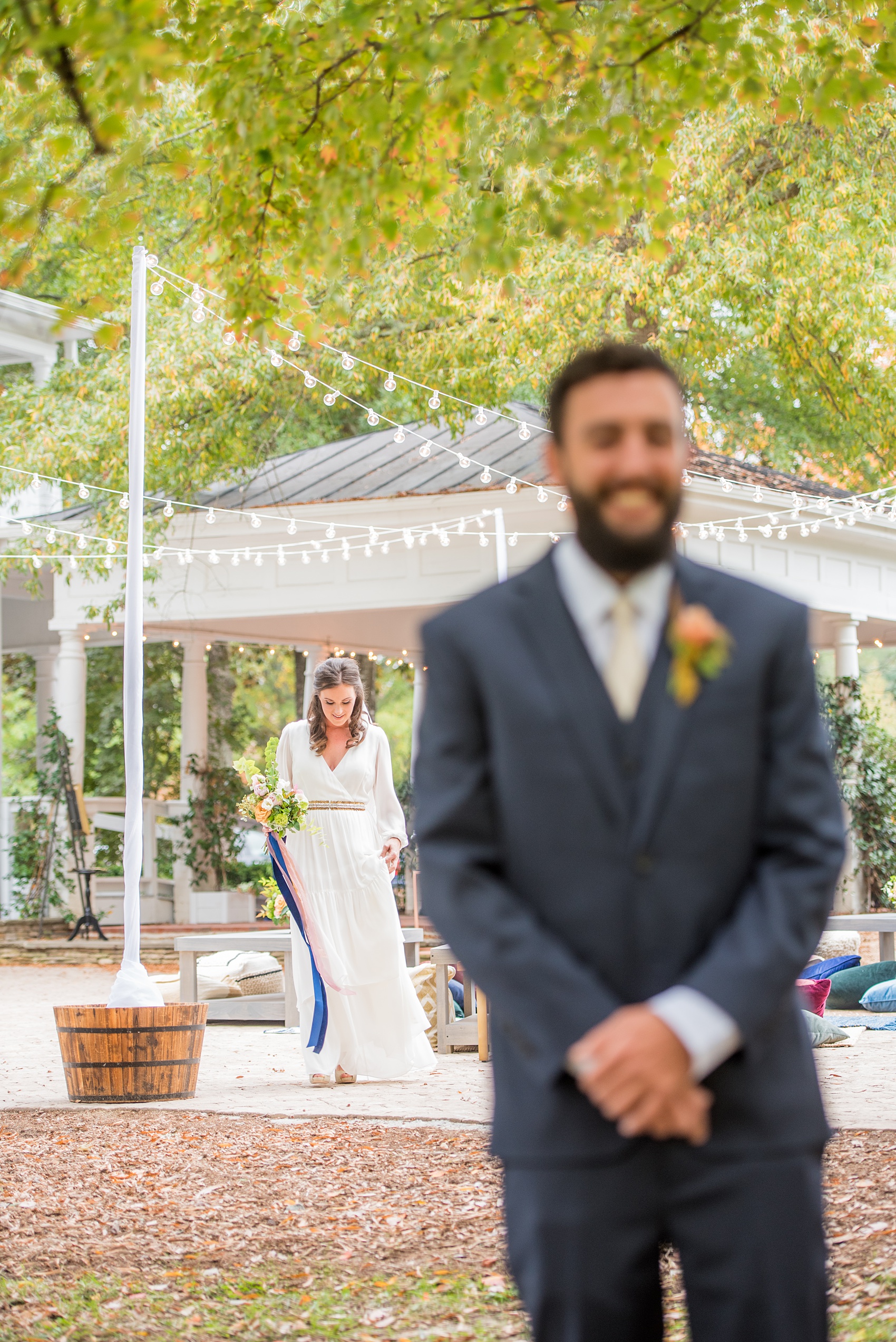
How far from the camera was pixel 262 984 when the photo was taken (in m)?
13.3

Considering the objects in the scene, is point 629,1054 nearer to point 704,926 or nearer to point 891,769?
point 704,926

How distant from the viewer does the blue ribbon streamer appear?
27.1ft

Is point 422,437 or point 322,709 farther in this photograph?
point 422,437

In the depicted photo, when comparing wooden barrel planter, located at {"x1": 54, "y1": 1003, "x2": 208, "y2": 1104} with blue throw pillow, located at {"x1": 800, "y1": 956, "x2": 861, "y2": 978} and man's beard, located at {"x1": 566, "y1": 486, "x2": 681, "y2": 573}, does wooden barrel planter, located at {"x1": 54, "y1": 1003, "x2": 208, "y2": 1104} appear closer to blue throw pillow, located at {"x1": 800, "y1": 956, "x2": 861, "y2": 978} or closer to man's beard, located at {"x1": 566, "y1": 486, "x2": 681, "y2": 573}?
blue throw pillow, located at {"x1": 800, "y1": 956, "x2": 861, "y2": 978}

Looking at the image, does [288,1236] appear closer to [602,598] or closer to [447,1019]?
[602,598]

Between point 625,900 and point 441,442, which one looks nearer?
point 625,900

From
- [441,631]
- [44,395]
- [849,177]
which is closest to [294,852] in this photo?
[441,631]

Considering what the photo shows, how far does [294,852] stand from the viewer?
28.0ft

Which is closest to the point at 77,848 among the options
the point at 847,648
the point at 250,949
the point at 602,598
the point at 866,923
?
the point at 250,949

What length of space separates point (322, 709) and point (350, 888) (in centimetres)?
98

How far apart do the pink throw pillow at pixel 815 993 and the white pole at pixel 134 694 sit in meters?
4.25

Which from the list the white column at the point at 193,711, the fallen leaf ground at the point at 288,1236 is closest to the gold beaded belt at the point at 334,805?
the fallen leaf ground at the point at 288,1236

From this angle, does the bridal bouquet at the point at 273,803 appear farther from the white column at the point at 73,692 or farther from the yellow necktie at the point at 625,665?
the white column at the point at 73,692

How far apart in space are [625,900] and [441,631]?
423mm
